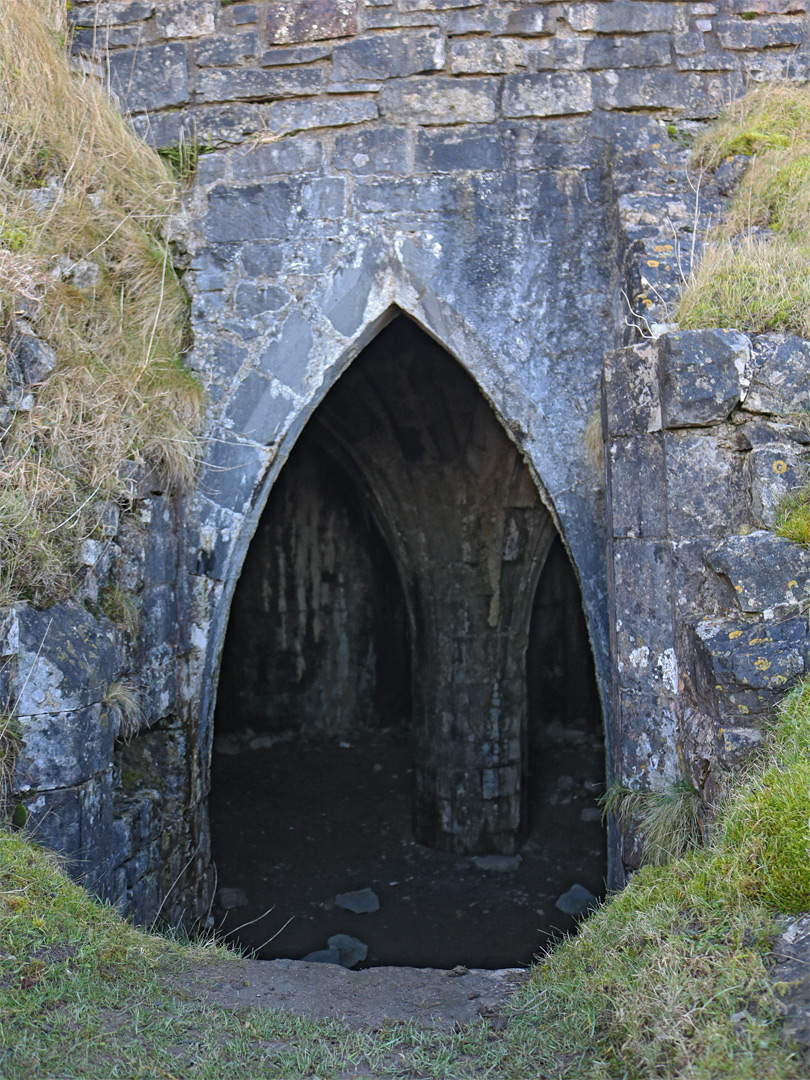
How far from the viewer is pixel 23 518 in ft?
9.55

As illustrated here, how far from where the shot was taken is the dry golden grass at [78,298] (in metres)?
3.05

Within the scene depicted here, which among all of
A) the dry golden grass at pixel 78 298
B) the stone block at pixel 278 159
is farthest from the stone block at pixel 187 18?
the stone block at pixel 278 159

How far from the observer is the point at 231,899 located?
5.24 metres

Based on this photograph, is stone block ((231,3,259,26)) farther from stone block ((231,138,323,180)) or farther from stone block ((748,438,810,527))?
stone block ((748,438,810,527))

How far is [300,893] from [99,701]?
2839mm

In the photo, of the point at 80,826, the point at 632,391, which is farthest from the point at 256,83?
the point at 80,826

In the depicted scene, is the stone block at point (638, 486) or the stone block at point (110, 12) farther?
the stone block at point (110, 12)

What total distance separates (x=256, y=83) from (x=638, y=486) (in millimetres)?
2386

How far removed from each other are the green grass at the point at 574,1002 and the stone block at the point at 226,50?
10.6 ft

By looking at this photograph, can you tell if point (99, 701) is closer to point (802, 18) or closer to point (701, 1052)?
point (701, 1052)

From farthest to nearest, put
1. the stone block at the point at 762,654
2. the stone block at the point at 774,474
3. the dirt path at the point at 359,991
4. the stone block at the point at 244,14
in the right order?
1. the stone block at the point at 244,14
2. the stone block at the point at 774,474
3. the stone block at the point at 762,654
4. the dirt path at the point at 359,991

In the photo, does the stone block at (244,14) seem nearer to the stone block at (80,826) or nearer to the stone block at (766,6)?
the stone block at (766,6)

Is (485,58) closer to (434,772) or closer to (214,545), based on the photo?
(214,545)

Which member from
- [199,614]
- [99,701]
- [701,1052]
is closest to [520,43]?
[199,614]
